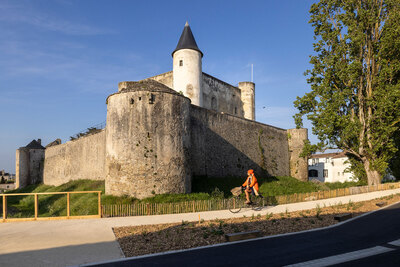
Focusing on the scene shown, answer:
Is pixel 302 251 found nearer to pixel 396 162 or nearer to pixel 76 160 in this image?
pixel 396 162

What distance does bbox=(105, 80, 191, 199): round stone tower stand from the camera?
658 inches

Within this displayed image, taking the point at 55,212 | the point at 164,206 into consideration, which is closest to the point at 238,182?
Answer: the point at 164,206

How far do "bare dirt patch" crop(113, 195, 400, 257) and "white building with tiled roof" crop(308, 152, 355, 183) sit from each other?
4266 cm

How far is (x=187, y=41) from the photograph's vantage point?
32.3 metres

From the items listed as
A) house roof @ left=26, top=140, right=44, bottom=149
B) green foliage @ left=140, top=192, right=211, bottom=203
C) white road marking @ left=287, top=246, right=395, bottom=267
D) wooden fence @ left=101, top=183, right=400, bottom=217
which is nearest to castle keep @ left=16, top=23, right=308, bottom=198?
green foliage @ left=140, top=192, right=211, bottom=203

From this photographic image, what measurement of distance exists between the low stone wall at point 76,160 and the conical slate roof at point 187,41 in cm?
1298

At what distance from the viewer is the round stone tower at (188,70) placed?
31.3 metres

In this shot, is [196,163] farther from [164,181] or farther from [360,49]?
[360,49]

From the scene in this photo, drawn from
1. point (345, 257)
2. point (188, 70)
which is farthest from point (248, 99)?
point (345, 257)

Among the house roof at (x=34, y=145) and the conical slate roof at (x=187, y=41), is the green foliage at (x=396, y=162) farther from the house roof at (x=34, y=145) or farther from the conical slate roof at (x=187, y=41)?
the house roof at (x=34, y=145)

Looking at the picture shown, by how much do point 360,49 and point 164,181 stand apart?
65.8 ft

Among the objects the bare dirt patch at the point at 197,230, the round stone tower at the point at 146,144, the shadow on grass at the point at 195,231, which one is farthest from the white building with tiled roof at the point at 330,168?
the shadow on grass at the point at 195,231

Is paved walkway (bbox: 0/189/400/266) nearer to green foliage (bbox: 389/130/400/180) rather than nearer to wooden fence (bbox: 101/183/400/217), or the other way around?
wooden fence (bbox: 101/183/400/217)

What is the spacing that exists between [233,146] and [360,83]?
12.4 metres
